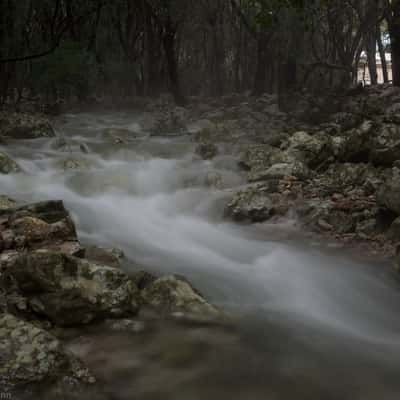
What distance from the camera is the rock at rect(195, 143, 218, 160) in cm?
1005

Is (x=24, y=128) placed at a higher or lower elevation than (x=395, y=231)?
higher

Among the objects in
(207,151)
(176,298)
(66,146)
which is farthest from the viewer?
(66,146)

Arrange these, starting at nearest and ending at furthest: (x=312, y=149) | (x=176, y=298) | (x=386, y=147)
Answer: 1. (x=176, y=298)
2. (x=386, y=147)
3. (x=312, y=149)

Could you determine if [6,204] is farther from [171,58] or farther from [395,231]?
[171,58]

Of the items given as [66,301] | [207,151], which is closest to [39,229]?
[66,301]

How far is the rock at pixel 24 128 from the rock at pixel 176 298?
883 cm

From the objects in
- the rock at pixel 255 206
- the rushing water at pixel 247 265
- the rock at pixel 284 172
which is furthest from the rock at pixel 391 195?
the rock at pixel 284 172

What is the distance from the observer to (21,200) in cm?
692

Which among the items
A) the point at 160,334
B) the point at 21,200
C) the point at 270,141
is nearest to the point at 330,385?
the point at 160,334

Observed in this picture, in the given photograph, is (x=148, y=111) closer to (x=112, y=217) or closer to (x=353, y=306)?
(x=112, y=217)

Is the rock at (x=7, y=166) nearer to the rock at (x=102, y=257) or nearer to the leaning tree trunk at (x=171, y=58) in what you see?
the rock at (x=102, y=257)

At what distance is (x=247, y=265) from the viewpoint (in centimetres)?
523

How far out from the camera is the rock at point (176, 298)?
12.1ft

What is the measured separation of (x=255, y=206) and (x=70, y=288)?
3717 millimetres
